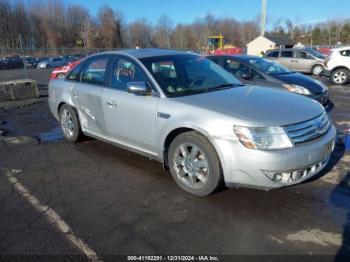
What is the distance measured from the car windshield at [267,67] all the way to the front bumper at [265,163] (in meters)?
5.29

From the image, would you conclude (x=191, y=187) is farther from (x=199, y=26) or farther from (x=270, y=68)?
(x=199, y=26)

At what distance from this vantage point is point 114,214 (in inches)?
142

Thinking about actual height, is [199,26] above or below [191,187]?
above

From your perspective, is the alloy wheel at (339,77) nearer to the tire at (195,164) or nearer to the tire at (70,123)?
the tire at (70,123)

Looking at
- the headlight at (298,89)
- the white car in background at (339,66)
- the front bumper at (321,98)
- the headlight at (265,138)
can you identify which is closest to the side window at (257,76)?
the headlight at (298,89)

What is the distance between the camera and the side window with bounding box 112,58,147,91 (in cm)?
457

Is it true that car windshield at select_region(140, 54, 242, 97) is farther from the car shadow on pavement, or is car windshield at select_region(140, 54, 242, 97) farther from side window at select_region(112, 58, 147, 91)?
the car shadow on pavement

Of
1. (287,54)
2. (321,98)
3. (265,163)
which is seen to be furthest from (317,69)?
(265,163)

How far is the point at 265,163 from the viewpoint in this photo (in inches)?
131

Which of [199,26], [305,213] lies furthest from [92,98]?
[199,26]

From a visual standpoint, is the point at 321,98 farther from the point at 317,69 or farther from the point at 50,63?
the point at 50,63

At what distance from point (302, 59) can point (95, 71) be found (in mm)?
16238

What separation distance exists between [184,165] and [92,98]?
2085mm

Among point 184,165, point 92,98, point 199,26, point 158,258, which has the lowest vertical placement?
point 158,258
